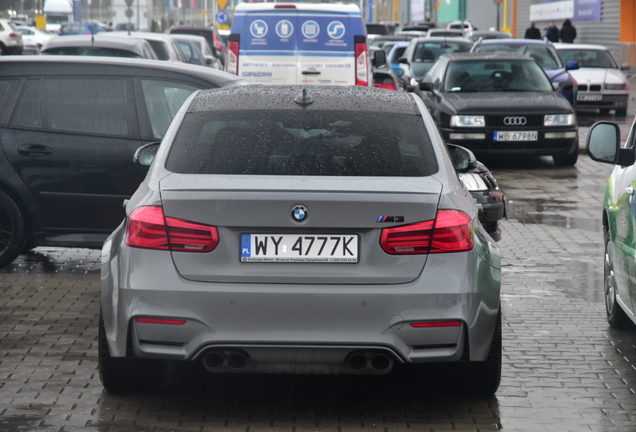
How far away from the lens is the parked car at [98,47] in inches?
656

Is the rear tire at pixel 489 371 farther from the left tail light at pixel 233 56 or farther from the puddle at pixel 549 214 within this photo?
the left tail light at pixel 233 56

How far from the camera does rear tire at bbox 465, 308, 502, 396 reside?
16.5 feet

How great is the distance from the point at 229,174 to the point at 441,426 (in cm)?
136

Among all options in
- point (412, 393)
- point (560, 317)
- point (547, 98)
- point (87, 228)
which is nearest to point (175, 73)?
point (87, 228)

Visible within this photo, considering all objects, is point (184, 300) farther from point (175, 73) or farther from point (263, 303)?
point (175, 73)

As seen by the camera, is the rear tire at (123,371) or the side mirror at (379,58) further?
the side mirror at (379,58)

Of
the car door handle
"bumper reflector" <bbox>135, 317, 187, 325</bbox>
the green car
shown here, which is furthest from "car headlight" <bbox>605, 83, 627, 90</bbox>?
"bumper reflector" <bbox>135, 317, 187, 325</bbox>

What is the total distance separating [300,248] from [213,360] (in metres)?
0.58

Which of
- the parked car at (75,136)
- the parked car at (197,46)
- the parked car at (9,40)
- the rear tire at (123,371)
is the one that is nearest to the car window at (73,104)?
the parked car at (75,136)

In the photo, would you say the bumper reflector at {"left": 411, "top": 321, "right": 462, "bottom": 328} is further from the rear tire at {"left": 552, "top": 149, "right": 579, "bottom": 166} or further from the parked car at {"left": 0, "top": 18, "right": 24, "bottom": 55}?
the parked car at {"left": 0, "top": 18, "right": 24, "bottom": 55}

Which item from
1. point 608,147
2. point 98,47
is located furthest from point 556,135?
point 608,147

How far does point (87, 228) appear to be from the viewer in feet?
27.1

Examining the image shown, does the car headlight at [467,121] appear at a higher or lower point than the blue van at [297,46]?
lower

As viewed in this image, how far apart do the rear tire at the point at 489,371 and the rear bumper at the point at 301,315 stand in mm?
377
